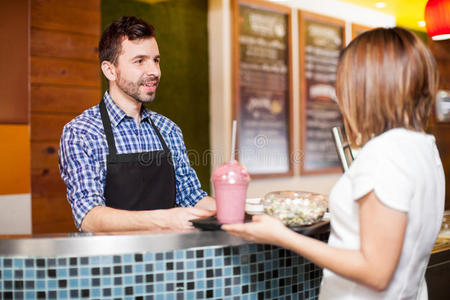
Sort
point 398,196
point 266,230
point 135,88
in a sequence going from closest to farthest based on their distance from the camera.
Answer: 1. point 398,196
2. point 266,230
3. point 135,88

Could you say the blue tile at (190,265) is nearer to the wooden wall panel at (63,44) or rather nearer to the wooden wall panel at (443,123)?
the wooden wall panel at (63,44)

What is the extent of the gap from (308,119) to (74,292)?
408 centimetres

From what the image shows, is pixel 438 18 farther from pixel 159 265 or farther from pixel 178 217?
pixel 159 265

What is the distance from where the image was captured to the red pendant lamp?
11.8 feet

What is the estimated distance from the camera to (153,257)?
1318 millimetres

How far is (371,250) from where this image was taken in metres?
0.97

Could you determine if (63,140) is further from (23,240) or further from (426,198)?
(426,198)

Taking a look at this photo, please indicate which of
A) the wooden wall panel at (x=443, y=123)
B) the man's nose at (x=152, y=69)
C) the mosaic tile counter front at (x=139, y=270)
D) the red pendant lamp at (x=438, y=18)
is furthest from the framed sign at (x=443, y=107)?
the mosaic tile counter front at (x=139, y=270)

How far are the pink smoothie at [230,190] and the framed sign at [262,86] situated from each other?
3111 mm

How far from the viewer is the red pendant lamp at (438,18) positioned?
3.59 m

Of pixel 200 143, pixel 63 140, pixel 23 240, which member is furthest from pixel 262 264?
pixel 200 143

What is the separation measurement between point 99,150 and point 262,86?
2.91m

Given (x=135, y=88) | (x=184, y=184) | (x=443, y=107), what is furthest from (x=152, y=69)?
(x=443, y=107)

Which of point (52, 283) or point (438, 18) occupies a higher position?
point (438, 18)
